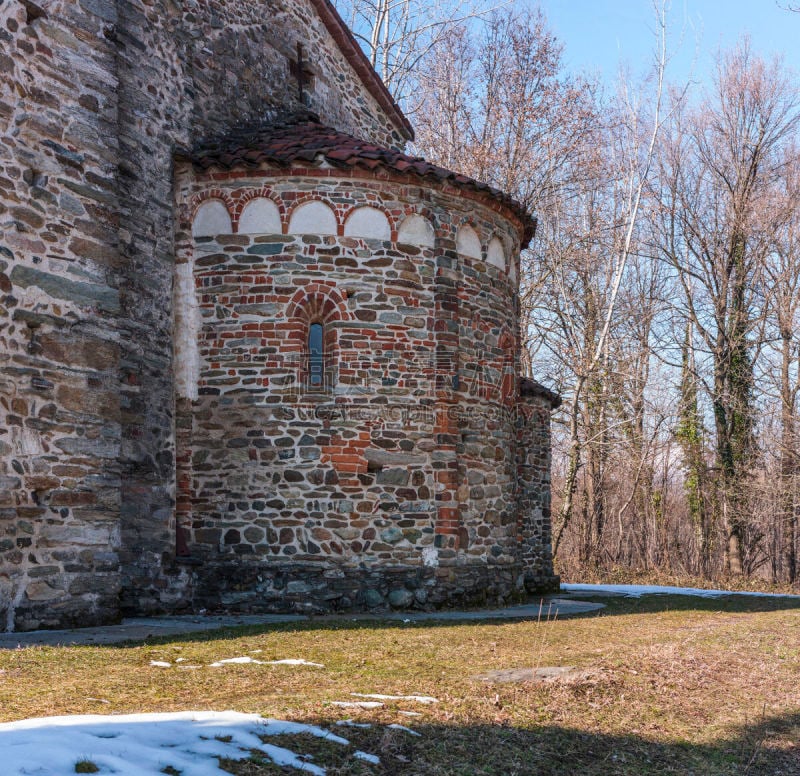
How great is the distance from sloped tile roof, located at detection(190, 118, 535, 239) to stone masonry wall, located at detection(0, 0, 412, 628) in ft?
1.82

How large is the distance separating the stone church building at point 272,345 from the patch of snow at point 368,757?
4.74 meters

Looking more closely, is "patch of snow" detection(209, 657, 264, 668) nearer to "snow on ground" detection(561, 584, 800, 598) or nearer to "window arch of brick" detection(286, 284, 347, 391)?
"window arch of brick" detection(286, 284, 347, 391)

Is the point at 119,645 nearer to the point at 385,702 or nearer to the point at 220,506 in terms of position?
the point at 385,702

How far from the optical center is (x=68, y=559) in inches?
319

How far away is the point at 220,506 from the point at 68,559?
251 centimetres

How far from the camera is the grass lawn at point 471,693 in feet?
15.9

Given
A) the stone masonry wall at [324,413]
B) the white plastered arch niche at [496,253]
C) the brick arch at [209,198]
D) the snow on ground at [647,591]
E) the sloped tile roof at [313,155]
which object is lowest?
the snow on ground at [647,591]

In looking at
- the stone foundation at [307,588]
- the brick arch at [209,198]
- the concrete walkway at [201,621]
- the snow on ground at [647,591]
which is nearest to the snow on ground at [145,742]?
the concrete walkway at [201,621]

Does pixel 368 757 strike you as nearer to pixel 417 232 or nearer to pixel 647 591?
pixel 417 232

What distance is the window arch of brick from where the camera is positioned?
1051 cm

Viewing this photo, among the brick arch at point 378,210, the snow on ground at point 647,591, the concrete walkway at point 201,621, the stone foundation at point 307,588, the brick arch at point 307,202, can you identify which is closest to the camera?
the concrete walkway at point 201,621

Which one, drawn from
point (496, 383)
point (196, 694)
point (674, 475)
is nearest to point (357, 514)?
point (496, 383)

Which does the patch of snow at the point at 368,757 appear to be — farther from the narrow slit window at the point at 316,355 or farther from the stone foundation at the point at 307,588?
the narrow slit window at the point at 316,355

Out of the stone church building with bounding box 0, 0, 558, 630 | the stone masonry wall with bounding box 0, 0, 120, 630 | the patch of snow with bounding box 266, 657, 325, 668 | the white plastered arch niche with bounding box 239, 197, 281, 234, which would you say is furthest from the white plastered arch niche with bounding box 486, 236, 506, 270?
the patch of snow with bounding box 266, 657, 325, 668
